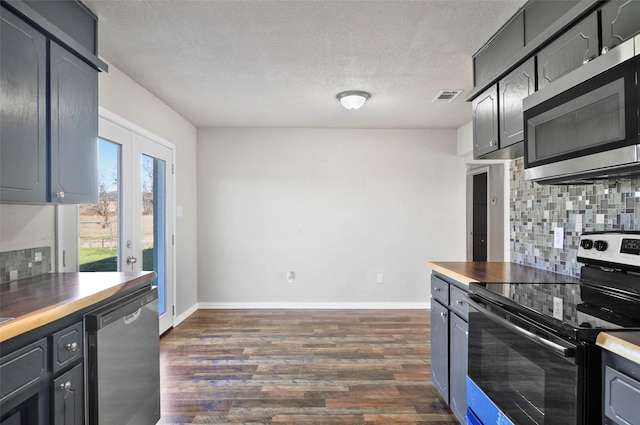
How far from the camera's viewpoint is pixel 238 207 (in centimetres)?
477

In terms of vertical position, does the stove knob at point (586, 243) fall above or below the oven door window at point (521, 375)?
above

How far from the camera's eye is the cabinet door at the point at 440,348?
222cm

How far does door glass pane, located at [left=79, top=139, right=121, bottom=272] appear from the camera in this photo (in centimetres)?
253

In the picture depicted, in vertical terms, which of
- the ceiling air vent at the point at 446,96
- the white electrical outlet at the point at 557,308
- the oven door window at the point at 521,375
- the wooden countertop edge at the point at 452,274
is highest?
the ceiling air vent at the point at 446,96

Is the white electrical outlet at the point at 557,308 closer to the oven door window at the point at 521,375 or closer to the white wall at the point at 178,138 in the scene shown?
the oven door window at the point at 521,375

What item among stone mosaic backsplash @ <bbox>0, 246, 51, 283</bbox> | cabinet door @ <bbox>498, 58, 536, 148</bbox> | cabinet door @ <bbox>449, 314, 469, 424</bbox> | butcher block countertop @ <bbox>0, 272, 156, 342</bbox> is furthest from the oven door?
stone mosaic backsplash @ <bbox>0, 246, 51, 283</bbox>

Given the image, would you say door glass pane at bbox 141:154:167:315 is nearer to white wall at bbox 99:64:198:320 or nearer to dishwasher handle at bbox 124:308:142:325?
white wall at bbox 99:64:198:320

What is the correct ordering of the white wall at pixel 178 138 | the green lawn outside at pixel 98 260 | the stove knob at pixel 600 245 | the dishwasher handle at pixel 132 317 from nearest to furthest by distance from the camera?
the stove knob at pixel 600 245
the dishwasher handle at pixel 132 317
the green lawn outside at pixel 98 260
the white wall at pixel 178 138

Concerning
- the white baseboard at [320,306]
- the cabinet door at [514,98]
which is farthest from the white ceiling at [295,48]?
the white baseboard at [320,306]

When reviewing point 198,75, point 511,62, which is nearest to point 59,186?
point 198,75

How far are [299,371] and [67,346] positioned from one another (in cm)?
184

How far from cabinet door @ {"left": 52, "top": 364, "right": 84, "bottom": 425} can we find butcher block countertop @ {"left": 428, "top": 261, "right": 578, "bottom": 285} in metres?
1.86

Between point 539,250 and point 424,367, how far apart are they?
133 cm

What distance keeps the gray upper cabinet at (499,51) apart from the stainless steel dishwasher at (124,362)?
2440 millimetres
